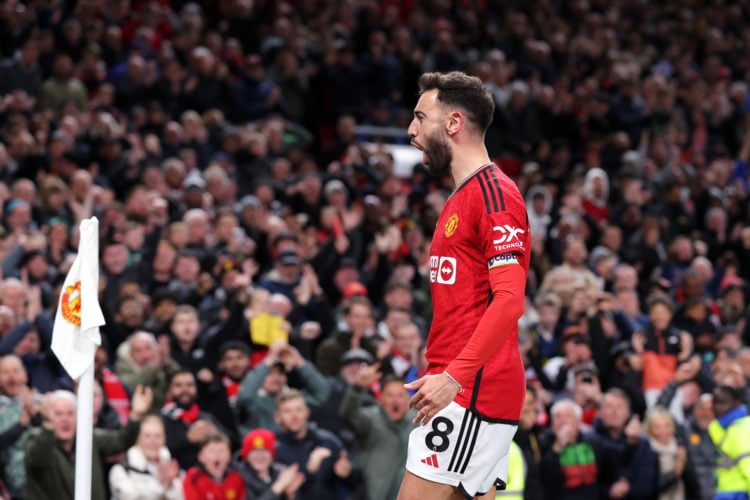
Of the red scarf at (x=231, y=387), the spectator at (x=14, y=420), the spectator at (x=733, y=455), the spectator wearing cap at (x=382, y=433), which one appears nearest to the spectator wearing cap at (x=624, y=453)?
the spectator at (x=733, y=455)

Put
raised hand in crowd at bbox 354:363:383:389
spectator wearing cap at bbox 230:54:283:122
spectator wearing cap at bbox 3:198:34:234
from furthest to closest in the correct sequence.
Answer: spectator wearing cap at bbox 230:54:283:122 → spectator wearing cap at bbox 3:198:34:234 → raised hand in crowd at bbox 354:363:383:389

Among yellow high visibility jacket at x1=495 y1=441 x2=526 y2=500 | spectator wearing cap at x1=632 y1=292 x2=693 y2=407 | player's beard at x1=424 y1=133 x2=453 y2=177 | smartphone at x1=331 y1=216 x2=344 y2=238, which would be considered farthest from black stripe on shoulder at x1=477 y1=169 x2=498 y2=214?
smartphone at x1=331 y1=216 x2=344 y2=238

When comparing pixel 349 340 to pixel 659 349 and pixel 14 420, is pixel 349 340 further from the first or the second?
pixel 14 420

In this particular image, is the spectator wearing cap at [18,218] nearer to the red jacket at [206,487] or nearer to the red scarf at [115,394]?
the red scarf at [115,394]

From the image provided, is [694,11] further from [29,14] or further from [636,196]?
[29,14]

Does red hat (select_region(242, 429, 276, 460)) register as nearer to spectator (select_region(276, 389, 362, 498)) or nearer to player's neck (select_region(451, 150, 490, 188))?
spectator (select_region(276, 389, 362, 498))

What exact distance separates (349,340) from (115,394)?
2.10 metres

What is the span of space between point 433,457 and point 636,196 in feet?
37.5

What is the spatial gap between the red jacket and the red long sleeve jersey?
4324 mm

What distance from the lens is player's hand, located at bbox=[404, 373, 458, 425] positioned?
3930 mm

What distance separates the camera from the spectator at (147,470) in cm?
816

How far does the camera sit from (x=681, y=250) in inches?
553

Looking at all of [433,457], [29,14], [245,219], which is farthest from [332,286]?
[433,457]

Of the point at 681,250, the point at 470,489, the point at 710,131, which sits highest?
the point at 710,131
